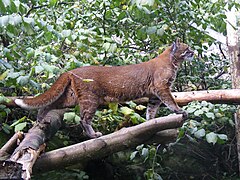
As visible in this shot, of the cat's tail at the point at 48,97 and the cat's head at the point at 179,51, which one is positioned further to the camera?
the cat's head at the point at 179,51

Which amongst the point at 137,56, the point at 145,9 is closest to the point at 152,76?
the point at 145,9

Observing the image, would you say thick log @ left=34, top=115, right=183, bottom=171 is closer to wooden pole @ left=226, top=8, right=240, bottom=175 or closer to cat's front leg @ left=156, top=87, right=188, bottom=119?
cat's front leg @ left=156, top=87, right=188, bottom=119

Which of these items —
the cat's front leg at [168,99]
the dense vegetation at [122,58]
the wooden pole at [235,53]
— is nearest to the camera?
the dense vegetation at [122,58]

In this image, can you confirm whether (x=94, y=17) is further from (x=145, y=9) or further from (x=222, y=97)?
(x=222, y=97)

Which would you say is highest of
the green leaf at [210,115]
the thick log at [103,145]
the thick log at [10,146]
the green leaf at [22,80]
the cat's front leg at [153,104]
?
the green leaf at [22,80]

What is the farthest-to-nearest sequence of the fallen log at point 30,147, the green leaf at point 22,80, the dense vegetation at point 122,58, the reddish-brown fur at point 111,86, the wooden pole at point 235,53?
the wooden pole at point 235,53
the reddish-brown fur at point 111,86
the dense vegetation at point 122,58
the green leaf at point 22,80
the fallen log at point 30,147

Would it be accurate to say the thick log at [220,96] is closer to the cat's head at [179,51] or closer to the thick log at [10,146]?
the cat's head at [179,51]

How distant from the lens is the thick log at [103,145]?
217 cm

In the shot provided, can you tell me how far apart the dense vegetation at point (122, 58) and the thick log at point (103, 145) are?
15cm

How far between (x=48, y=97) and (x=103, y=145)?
0.77 meters

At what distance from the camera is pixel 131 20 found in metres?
3.62

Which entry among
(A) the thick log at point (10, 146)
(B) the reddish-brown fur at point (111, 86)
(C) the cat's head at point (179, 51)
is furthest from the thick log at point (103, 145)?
(C) the cat's head at point (179, 51)

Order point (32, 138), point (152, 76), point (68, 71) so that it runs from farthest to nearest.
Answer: point (152, 76), point (68, 71), point (32, 138)

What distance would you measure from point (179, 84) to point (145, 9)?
5.06ft
